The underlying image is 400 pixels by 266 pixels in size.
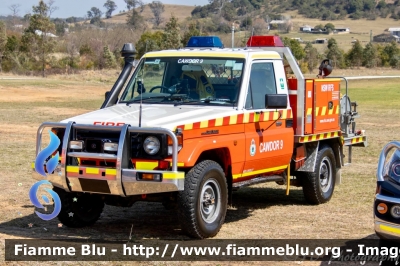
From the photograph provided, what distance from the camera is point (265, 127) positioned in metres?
9.67

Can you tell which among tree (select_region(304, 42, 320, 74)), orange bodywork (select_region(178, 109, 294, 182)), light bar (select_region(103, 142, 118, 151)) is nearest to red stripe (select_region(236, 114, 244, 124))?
orange bodywork (select_region(178, 109, 294, 182))

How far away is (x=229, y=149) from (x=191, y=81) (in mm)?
1230

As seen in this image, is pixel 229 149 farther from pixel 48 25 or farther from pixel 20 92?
pixel 48 25

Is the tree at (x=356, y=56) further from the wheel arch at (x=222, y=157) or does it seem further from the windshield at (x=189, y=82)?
the wheel arch at (x=222, y=157)

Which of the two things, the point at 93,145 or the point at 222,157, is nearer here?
the point at 93,145

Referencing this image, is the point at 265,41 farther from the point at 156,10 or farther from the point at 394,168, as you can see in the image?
the point at 156,10

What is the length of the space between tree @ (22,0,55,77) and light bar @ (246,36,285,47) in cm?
4722

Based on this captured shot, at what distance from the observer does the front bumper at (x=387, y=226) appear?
22.1ft

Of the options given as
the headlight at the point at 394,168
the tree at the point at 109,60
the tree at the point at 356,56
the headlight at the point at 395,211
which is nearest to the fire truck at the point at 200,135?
the headlight at the point at 394,168

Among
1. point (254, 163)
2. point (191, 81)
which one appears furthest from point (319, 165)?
point (191, 81)

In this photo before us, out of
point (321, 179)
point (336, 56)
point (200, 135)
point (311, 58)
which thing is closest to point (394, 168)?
point (200, 135)

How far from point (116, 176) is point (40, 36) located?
2062 inches

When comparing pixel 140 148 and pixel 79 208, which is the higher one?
pixel 140 148

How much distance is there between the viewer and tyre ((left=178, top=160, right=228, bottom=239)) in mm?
8203
